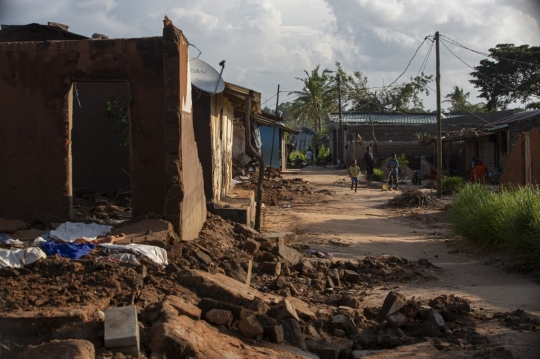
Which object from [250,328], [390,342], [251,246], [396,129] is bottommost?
[390,342]

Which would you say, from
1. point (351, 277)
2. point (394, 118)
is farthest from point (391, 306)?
point (394, 118)

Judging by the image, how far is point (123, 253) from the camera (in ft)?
21.7

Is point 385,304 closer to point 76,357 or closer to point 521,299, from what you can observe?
point 521,299

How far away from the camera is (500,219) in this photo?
10.4 m

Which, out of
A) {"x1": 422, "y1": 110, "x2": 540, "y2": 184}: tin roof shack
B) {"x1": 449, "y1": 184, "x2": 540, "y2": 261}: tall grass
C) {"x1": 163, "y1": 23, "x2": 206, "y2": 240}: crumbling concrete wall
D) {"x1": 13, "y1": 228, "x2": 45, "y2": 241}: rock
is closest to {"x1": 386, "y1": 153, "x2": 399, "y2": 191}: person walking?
{"x1": 422, "y1": 110, "x2": 540, "y2": 184}: tin roof shack

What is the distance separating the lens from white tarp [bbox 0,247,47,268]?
6070 mm

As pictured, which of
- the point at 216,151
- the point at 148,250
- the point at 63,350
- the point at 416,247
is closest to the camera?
the point at 63,350

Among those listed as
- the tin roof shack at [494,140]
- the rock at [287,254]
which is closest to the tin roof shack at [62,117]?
the rock at [287,254]

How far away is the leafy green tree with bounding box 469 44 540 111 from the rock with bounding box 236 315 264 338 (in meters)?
30.0

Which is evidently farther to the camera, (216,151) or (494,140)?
(494,140)

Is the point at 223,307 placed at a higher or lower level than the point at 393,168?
lower

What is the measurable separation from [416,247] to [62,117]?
657 cm

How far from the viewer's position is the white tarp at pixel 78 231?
25.1 feet

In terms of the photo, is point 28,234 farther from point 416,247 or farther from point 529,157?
point 529,157
